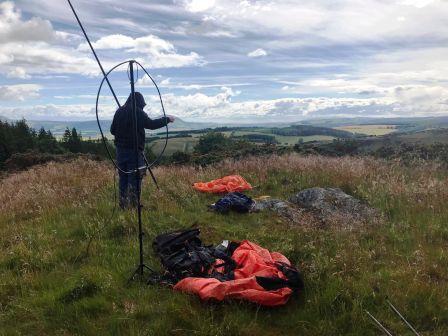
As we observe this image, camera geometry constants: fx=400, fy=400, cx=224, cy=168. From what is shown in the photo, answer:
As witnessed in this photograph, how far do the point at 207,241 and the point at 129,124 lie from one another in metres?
3.56

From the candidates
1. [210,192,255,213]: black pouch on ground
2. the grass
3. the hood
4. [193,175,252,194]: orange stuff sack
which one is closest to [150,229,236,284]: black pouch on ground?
the grass

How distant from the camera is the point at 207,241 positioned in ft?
23.8

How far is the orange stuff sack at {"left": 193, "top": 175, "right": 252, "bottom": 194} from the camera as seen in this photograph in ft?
Answer: 36.7

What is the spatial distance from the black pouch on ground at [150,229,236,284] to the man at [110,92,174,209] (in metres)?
2.69

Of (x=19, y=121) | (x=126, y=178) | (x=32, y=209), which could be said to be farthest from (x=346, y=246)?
(x=19, y=121)

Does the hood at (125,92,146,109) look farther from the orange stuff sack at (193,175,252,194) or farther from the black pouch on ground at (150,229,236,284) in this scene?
the black pouch on ground at (150,229,236,284)

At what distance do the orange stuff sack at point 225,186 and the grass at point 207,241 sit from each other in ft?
1.52

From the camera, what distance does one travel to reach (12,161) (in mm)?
25812

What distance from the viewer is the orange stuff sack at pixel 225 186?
11.2 m

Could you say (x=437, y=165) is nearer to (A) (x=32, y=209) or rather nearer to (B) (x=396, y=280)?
(B) (x=396, y=280)

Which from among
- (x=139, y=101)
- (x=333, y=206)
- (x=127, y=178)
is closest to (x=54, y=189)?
(x=127, y=178)

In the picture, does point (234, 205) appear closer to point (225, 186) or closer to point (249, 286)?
point (225, 186)

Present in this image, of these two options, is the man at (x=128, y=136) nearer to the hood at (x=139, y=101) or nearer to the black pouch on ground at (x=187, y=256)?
the hood at (x=139, y=101)

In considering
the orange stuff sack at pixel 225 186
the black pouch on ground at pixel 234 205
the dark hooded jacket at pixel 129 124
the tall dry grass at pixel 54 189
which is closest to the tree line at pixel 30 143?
the tall dry grass at pixel 54 189
